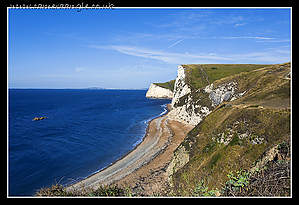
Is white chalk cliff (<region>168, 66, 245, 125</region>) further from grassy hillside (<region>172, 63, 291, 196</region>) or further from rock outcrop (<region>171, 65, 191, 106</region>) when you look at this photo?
grassy hillside (<region>172, 63, 291, 196</region>)

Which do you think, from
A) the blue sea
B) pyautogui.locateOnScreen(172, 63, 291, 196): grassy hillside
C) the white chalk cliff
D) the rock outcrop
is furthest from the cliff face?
pyautogui.locateOnScreen(172, 63, 291, 196): grassy hillside

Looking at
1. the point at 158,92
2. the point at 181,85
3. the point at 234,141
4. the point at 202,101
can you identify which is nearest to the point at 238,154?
the point at 234,141

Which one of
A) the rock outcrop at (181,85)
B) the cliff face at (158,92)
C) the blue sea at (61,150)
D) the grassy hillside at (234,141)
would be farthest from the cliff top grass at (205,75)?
the cliff face at (158,92)

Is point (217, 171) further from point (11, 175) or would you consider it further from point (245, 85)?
point (245, 85)

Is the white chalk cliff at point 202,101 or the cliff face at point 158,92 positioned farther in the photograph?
the cliff face at point 158,92

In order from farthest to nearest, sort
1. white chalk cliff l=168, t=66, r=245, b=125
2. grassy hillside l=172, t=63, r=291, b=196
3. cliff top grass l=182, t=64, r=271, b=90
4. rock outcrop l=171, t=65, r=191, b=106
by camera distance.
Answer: cliff top grass l=182, t=64, r=271, b=90 → rock outcrop l=171, t=65, r=191, b=106 → white chalk cliff l=168, t=66, r=245, b=125 → grassy hillside l=172, t=63, r=291, b=196

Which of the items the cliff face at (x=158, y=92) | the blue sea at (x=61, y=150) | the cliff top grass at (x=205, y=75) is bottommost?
the blue sea at (x=61, y=150)

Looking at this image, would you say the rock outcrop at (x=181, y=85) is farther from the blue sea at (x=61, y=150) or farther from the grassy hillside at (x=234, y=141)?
the grassy hillside at (x=234, y=141)
